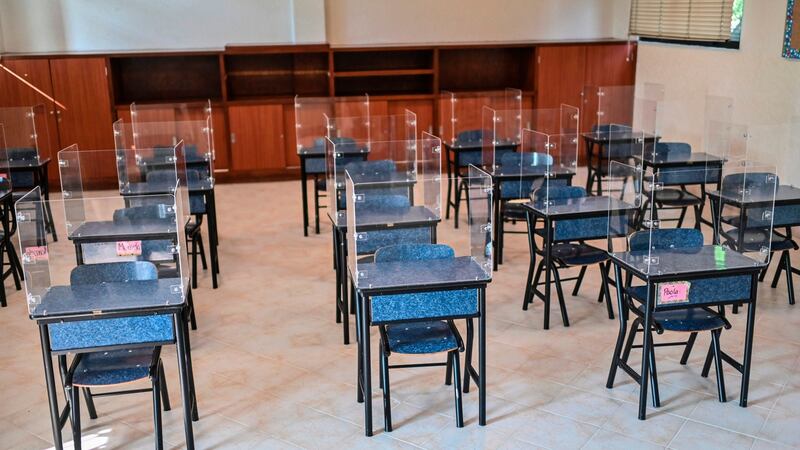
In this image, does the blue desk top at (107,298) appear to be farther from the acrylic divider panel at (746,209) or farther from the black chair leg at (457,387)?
the acrylic divider panel at (746,209)

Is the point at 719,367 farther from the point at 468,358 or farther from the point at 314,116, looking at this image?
the point at 314,116

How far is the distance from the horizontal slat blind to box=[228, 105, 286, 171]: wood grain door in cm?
502

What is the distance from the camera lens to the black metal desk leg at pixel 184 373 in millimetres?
4020

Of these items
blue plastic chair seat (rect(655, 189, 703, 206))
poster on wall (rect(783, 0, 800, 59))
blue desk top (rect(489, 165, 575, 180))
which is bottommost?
blue plastic chair seat (rect(655, 189, 703, 206))

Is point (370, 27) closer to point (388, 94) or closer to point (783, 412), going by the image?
point (388, 94)

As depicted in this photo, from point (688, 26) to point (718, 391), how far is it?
6.23 metres

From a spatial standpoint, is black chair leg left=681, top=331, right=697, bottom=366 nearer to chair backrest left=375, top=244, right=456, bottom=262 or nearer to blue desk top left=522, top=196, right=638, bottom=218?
blue desk top left=522, top=196, right=638, bottom=218

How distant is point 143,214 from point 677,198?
4.75 m

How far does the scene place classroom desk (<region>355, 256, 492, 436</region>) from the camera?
416 centimetres

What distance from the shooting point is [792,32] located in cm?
788

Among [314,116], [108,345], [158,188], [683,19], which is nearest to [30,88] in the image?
[314,116]

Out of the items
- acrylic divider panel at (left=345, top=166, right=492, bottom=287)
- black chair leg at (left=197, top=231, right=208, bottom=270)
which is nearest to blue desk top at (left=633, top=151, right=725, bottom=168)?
acrylic divider panel at (left=345, top=166, right=492, bottom=287)

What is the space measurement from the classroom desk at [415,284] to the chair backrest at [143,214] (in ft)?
6.43

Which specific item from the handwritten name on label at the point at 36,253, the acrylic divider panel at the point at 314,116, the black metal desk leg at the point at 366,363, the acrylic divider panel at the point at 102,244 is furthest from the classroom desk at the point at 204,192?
the black metal desk leg at the point at 366,363
